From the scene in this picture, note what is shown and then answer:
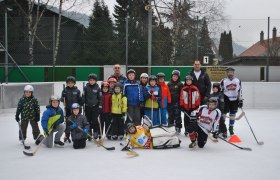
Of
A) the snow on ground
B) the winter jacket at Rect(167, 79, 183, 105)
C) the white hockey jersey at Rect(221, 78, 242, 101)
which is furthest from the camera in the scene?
the winter jacket at Rect(167, 79, 183, 105)

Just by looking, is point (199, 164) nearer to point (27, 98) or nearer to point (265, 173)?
point (265, 173)

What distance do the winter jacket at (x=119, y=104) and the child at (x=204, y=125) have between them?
3.81ft

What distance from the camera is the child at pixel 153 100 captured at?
Result: 6.35m

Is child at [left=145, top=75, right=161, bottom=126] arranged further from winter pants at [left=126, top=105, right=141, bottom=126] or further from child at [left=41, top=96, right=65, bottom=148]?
child at [left=41, top=96, right=65, bottom=148]

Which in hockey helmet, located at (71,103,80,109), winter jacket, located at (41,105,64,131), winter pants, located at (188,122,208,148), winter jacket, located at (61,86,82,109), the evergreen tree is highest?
the evergreen tree

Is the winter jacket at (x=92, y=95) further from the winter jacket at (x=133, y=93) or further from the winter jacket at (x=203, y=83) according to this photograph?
the winter jacket at (x=203, y=83)

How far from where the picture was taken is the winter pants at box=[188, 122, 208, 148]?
5559 millimetres

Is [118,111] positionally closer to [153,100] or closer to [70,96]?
[153,100]

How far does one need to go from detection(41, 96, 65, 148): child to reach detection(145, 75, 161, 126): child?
147 centimetres

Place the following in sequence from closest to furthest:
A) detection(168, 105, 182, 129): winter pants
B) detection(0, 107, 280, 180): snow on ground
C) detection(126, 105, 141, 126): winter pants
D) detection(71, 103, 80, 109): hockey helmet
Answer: detection(0, 107, 280, 180): snow on ground, detection(71, 103, 80, 109): hockey helmet, detection(126, 105, 141, 126): winter pants, detection(168, 105, 182, 129): winter pants

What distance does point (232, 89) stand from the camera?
6656mm

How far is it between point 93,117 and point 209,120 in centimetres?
190

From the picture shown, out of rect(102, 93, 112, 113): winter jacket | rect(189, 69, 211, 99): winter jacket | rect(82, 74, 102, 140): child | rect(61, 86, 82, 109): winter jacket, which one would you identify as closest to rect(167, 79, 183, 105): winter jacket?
rect(189, 69, 211, 99): winter jacket

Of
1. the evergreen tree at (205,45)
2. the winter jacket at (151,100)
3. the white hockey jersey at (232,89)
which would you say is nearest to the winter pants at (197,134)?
the winter jacket at (151,100)
